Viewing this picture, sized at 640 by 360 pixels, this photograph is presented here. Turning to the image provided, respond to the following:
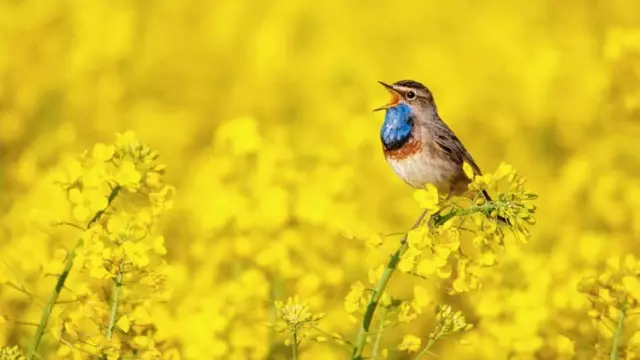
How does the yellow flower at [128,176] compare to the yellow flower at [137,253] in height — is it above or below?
above

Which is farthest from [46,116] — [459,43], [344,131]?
[459,43]

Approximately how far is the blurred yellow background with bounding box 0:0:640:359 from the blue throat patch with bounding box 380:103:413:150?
0.41m

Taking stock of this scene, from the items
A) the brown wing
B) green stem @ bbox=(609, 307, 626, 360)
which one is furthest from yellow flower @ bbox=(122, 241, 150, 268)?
green stem @ bbox=(609, 307, 626, 360)

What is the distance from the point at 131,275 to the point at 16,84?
12.1 ft

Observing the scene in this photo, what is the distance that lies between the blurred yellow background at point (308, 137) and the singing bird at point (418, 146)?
32 cm

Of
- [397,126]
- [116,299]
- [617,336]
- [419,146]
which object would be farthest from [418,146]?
[116,299]

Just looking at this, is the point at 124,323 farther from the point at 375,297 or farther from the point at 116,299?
the point at 375,297

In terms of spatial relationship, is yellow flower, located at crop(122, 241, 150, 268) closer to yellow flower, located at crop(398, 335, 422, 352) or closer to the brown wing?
yellow flower, located at crop(398, 335, 422, 352)

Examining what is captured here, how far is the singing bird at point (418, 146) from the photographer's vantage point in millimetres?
4023

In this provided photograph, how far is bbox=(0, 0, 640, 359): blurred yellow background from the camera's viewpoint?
4645 mm

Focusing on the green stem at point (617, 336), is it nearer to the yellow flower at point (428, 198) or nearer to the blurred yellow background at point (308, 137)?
the blurred yellow background at point (308, 137)

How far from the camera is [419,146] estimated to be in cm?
405

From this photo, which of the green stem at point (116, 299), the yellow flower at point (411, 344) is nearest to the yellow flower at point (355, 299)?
the yellow flower at point (411, 344)

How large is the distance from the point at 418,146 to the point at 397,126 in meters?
0.11
